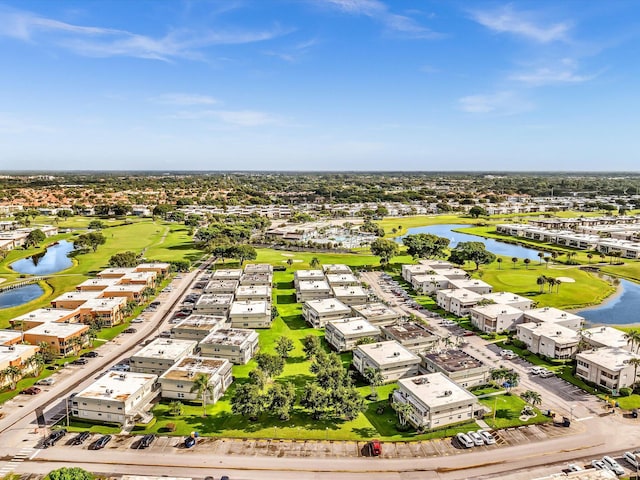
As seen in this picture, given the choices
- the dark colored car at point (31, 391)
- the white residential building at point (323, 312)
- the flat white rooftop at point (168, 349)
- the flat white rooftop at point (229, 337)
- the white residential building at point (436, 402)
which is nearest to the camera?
the white residential building at point (436, 402)

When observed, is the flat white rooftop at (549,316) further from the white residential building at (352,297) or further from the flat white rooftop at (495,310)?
the white residential building at (352,297)

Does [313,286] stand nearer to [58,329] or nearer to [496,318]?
[496,318]


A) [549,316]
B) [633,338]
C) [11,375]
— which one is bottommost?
[11,375]

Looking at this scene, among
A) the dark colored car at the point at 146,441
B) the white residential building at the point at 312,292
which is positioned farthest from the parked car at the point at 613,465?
the white residential building at the point at 312,292

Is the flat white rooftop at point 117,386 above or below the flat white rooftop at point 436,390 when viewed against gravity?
below

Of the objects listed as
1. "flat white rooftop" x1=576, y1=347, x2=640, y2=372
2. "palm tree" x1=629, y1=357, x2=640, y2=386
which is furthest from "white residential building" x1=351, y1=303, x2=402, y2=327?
"palm tree" x1=629, y1=357, x2=640, y2=386

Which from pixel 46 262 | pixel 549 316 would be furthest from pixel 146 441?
pixel 46 262

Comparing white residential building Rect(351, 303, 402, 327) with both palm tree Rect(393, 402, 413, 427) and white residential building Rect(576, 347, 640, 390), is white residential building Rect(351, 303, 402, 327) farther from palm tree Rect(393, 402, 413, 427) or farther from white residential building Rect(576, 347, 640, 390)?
white residential building Rect(576, 347, 640, 390)
